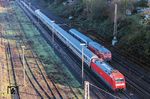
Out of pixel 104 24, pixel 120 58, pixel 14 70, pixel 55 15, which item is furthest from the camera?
pixel 55 15

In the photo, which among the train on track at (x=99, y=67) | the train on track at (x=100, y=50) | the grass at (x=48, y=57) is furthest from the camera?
the train on track at (x=100, y=50)

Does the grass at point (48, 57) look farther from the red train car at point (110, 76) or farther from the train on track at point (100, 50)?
the train on track at point (100, 50)

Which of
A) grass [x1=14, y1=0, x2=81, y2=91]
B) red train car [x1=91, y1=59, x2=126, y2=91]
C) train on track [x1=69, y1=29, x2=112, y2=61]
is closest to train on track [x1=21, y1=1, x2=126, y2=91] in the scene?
red train car [x1=91, y1=59, x2=126, y2=91]

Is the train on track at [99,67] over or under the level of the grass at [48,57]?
over

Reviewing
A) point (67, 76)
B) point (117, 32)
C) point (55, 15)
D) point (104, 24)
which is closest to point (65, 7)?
point (55, 15)

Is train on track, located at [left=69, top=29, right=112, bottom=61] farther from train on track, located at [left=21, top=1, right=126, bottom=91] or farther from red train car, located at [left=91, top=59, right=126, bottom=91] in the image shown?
red train car, located at [left=91, top=59, right=126, bottom=91]

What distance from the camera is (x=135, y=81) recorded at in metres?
48.8

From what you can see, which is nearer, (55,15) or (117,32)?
(117,32)

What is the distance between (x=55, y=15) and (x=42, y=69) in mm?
58058

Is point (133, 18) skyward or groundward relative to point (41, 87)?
skyward

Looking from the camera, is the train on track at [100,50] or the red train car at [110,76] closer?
the red train car at [110,76]

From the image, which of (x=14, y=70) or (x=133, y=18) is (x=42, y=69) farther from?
(x=133, y=18)

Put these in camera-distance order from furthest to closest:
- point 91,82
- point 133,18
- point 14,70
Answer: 1. point 133,18
2. point 14,70
3. point 91,82

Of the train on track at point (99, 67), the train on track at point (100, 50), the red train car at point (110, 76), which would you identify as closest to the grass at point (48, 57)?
the train on track at point (99, 67)
